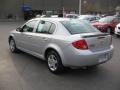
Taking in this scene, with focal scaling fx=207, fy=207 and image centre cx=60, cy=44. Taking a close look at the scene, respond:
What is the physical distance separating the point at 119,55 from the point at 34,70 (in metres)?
3.74

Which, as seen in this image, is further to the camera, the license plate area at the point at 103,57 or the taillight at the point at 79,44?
the license plate area at the point at 103,57

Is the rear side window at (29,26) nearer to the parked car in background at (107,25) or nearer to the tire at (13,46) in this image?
the tire at (13,46)

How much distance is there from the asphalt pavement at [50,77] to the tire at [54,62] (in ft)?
0.46

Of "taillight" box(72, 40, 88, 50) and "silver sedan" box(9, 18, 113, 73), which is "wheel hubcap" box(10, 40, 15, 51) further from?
"taillight" box(72, 40, 88, 50)

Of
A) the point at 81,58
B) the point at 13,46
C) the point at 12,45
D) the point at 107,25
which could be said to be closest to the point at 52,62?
the point at 81,58

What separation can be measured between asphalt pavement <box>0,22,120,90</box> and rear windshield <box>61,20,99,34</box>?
3.78 ft

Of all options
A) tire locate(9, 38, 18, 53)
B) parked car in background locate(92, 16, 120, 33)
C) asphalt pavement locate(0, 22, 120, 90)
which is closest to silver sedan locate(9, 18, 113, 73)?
asphalt pavement locate(0, 22, 120, 90)

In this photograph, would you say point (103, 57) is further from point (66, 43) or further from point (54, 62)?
point (54, 62)

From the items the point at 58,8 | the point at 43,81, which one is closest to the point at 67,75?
the point at 43,81

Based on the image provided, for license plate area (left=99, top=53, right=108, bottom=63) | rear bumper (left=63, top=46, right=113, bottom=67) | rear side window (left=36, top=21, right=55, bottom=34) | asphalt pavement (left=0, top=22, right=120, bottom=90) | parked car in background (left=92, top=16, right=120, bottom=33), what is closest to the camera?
asphalt pavement (left=0, top=22, right=120, bottom=90)

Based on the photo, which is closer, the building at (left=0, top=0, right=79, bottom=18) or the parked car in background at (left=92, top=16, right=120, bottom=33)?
the parked car in background at (left=92, top=16, right=120, bottom=33)

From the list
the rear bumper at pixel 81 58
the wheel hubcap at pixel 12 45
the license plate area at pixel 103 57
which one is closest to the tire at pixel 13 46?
the wheel hubcap at pixel 12 45

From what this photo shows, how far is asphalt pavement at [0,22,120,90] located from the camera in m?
4.87

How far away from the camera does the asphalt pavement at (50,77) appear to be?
16.0 feet
